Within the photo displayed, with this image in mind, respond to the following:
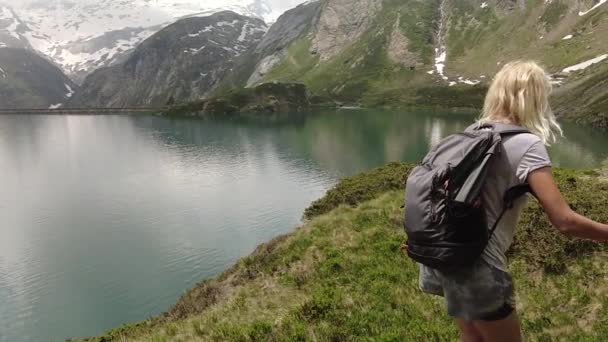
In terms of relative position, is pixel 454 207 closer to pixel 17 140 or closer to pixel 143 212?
pixel 143 212

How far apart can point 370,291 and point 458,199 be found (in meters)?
8.37

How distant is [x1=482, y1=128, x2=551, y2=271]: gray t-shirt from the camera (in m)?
4.46

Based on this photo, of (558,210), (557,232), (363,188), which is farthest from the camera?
(363,188)

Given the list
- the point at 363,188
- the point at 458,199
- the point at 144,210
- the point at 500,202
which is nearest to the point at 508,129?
the point at 500,202

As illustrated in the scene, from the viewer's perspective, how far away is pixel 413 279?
12797 mm

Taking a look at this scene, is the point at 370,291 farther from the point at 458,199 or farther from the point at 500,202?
the point at 458,199

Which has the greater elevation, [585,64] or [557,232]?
[585,64]

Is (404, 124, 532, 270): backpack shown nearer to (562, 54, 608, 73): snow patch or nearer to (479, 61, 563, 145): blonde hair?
(479, 61, 563, 145): blonde hair

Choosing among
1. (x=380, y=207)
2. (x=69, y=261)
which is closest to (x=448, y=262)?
(x=380, y=207)

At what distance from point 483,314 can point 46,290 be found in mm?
36567

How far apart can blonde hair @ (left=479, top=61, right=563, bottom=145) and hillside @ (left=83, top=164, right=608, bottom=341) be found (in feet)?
Result: 16.9

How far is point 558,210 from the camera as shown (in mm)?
4352

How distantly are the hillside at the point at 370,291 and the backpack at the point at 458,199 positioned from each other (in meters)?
4.65

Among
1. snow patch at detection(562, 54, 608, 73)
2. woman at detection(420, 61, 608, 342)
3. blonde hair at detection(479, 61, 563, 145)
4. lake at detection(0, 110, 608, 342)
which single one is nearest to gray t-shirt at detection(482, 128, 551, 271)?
woman at detection(420, 61, 608, 342)
